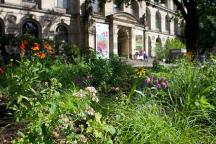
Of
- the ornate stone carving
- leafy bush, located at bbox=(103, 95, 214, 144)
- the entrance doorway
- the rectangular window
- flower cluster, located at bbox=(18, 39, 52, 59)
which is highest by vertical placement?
the rectangular window

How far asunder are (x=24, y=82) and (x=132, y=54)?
129 ft

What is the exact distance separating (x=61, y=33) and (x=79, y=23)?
201 cm

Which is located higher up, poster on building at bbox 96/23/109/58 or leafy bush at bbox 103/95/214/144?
Result: poster on building at bbox 96/23/109/58

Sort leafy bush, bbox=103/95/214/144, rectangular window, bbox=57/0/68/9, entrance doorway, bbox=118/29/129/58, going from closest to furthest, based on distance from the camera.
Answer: leafy bush, bbox=103/95/214/144 → rectangular window, bbox=57/0/68/9 → entrance doorway, bbox=118/29/129/58

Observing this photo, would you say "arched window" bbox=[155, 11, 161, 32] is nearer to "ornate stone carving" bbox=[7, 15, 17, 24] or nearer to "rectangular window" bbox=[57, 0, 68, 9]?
"rectangular window" bbox=[57, 0, 68, 9]

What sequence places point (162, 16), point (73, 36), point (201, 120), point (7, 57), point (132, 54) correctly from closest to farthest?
point (201, 120) → point (7, 57) → point (73, 36) → point (132, 54) → point (162, 16)

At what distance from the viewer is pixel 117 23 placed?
4147 cm

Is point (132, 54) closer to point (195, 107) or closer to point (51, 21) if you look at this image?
point (51, 21)

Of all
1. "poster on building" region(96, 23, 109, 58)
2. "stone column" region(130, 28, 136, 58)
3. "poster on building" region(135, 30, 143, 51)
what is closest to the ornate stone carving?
"poster on building" region(96, 23, 109, 58)

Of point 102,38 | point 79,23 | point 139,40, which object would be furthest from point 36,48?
point 139,40

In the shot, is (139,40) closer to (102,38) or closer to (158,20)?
(102,38)

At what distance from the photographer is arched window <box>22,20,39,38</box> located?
33231 mm

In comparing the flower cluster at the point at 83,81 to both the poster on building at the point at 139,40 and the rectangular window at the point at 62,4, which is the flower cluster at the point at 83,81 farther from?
the poster on building at the point at 139,40

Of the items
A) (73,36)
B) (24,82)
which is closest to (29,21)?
(73,36)
